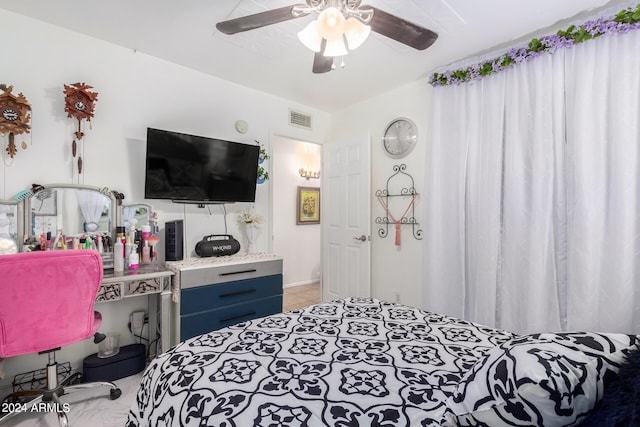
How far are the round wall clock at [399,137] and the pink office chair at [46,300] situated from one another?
2711 mm

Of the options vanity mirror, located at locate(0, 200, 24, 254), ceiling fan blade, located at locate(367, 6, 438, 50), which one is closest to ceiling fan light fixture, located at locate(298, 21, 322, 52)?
ceiling fan blade, located at locate(367, 6, 438, 50)

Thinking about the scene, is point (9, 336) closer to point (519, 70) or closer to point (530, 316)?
point (530, 316)

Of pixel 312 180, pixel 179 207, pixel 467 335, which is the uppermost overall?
pixel 312 180

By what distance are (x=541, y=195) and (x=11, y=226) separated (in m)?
3.63

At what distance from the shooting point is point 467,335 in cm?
126

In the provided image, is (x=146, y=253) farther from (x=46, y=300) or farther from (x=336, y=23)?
(x=336, y=23)

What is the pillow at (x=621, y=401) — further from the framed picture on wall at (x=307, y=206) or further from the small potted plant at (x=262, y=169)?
the framed picture on wall at (x=307, y=206)

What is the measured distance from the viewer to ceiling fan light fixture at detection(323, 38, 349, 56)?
61.8 inches

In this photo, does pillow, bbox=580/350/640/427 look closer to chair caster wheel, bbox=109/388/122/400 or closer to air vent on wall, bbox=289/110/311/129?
chair caster wheel, bbox=109/388/122/400

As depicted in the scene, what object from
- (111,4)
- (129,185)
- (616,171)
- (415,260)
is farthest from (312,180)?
(616,171)

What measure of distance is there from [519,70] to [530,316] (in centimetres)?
183

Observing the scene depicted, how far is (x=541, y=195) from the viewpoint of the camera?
209cm

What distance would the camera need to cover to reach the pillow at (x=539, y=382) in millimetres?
565

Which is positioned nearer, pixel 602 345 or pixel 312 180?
pixel 602 345
